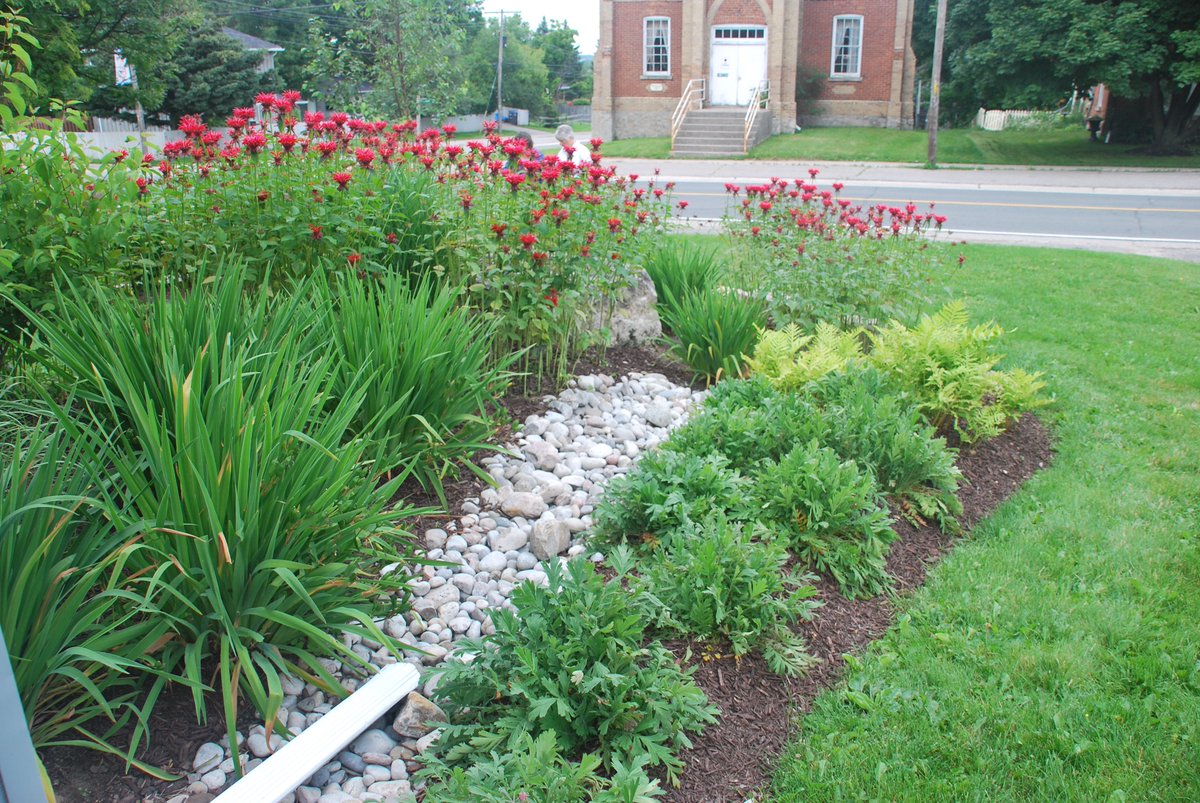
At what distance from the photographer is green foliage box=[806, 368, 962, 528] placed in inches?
168

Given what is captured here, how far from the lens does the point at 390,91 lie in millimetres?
13750

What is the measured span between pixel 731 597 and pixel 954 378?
8.47 ft

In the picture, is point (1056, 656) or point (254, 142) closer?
point (1056, 656)

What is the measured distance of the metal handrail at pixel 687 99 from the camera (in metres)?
28.6

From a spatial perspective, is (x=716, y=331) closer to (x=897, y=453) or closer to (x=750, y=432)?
(x=750, y=432)

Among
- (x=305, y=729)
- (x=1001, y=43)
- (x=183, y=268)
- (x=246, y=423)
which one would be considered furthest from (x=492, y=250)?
(x=1001, y=43)

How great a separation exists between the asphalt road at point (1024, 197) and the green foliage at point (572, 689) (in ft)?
23.5

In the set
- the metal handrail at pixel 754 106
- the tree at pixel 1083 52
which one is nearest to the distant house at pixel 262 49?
the metal handrail at pixel 754 106

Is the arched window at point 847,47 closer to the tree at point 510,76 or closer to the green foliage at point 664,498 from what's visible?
the tree at point 510,76

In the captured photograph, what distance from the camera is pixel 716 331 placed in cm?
571

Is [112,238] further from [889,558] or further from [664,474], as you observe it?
[889,558]

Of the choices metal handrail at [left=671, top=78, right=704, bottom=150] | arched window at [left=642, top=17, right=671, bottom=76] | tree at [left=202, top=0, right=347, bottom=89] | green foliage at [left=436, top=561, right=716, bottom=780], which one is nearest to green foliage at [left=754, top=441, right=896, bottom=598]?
green foliage at [left=436, top=561, right=716, bottom=780]

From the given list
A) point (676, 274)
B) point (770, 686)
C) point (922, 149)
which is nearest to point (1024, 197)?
point (922, 149)

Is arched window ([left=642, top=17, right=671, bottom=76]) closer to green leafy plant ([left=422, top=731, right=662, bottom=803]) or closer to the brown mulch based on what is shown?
the brown mulch
